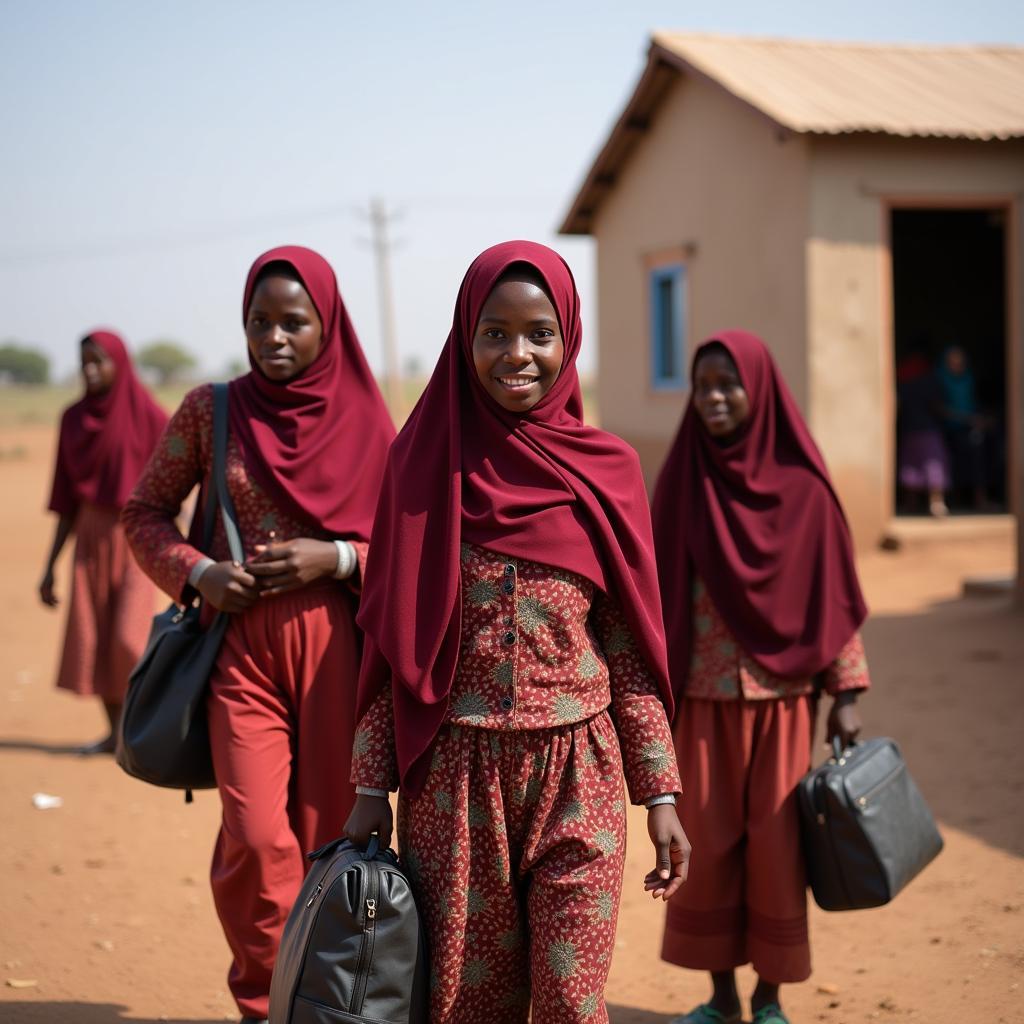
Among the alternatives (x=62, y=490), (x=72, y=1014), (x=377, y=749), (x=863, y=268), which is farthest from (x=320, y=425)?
(x=863, y=268)

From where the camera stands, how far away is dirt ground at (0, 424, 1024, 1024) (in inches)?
151

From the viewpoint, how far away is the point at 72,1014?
3.75 meters

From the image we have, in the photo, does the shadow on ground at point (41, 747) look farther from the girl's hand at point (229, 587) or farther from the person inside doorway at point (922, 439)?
the person inside doorway at point (922, 439)

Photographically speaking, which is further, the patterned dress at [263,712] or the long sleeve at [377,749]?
the patterned dress at [263,712]

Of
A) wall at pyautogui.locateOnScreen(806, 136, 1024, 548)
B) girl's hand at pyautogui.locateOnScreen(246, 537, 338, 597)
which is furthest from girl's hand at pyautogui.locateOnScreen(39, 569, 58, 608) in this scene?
wall at pyautogui.locateOnScreen(806, 136, 1024, 548)

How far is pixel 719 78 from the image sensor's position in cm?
1203

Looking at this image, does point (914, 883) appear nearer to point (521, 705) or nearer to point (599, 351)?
point (521, 705)

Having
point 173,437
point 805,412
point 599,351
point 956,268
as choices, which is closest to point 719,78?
point 805,412

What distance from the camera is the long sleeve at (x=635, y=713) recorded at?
8.29 feet

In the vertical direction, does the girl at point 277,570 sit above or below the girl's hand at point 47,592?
above

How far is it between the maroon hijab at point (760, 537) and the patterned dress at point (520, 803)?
1.09 meters

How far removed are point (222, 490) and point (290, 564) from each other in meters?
0.31

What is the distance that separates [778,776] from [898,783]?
1.08 feet

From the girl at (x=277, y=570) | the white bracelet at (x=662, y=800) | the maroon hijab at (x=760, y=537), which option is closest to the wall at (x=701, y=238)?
the maroon hijab at (x=760, y=537)
